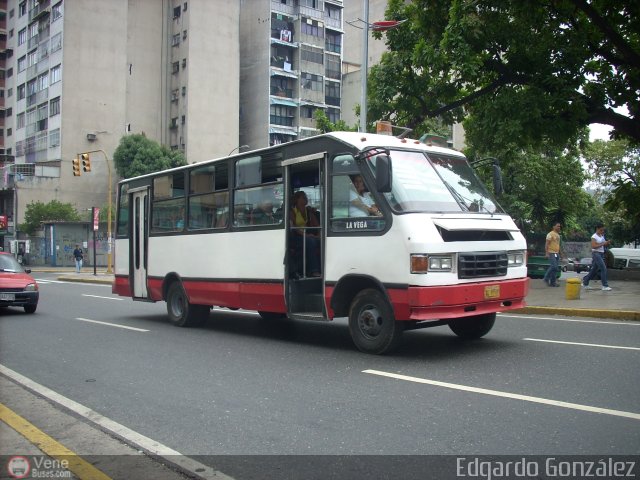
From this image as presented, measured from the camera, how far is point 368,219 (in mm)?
7918

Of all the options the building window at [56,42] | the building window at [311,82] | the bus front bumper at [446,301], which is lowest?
the bus front bumper at [446,301]

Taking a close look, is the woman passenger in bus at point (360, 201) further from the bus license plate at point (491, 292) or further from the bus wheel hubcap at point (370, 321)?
the bus license plate at point (491, 292)

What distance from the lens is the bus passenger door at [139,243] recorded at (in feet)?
42.3

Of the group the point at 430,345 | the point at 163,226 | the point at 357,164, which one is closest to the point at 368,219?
the point at 357,164

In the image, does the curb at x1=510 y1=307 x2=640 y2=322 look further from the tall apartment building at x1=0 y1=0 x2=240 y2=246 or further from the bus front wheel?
the tall apartment building at x1=0 y1=0 x2=240 y2=246

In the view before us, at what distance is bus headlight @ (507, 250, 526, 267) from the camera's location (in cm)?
822

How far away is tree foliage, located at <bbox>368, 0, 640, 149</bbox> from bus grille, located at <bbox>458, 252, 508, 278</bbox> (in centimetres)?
863

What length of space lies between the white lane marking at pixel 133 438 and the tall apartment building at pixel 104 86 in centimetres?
5514

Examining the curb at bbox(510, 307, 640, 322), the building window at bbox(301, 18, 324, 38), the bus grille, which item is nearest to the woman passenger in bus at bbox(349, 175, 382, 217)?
the bus grille

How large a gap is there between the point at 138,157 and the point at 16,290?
4436cm

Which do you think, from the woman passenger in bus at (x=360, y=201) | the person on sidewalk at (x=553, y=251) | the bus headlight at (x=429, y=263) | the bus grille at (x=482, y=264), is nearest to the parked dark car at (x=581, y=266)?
the person on sidewalk at (x=553, y=251)

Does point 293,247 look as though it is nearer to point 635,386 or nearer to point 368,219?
point 368,219

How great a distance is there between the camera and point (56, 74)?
57781mm

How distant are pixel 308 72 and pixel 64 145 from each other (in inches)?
1012
